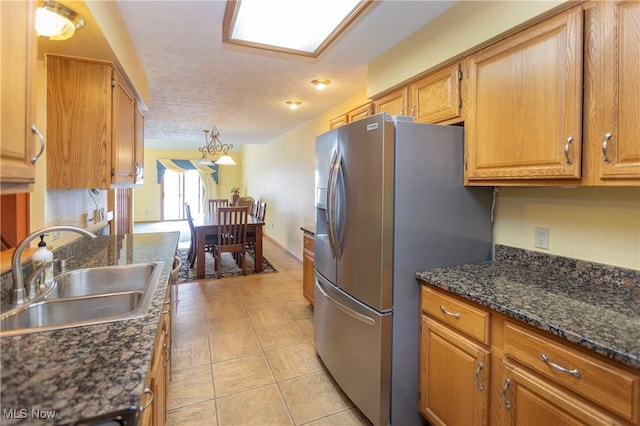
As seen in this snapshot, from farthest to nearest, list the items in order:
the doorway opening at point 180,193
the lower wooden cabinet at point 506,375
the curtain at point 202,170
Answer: the doorway opening at point 180,193
the curtain at point 202,170
the lower wooden cabinet at point 506,375

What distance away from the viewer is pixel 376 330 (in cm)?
165

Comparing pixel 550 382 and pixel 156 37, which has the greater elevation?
pixel 156 37

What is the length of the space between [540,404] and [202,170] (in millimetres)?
10296

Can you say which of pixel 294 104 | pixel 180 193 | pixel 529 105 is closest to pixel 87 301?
pixel 529 105

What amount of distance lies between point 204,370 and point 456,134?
7.55 feet

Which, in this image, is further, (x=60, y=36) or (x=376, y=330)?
(x=376, y=330)

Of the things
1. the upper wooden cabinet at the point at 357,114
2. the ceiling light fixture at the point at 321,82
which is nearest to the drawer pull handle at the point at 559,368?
the upper wooden cabinet at the point at 357,114

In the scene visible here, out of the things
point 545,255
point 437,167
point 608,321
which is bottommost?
point 608,321

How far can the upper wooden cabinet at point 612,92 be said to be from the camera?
3.60ft

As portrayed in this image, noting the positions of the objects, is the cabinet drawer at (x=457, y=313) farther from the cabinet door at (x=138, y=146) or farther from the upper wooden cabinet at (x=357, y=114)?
the cabinet door at (x=138, y=146)

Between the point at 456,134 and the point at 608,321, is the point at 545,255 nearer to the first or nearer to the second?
the point at 608,321

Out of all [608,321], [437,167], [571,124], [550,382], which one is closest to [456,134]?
[437,167]

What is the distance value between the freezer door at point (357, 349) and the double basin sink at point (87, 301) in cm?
106

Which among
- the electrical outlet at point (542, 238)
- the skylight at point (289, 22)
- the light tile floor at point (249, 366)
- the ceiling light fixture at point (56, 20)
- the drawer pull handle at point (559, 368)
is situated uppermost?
the skylight at point (289, 22)
